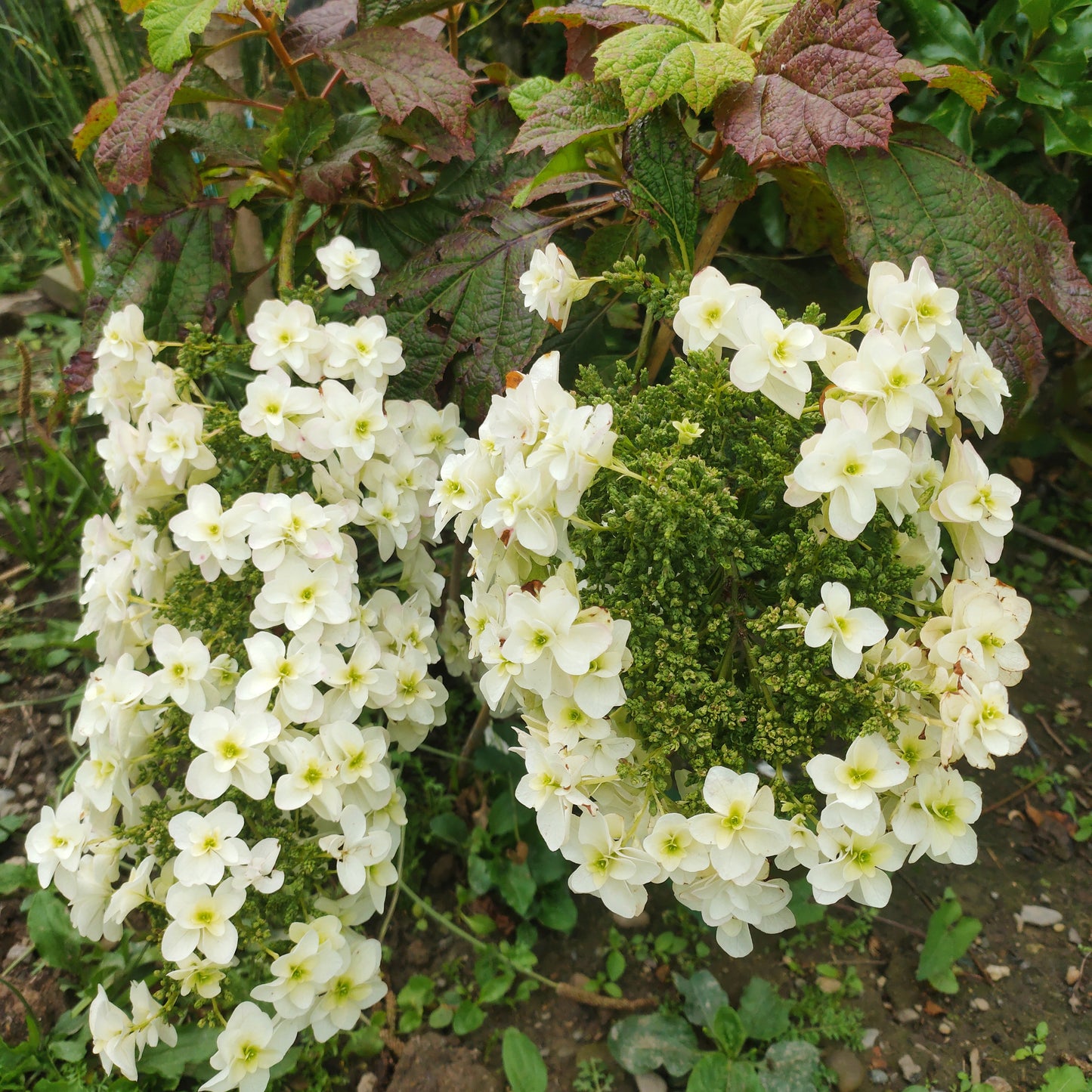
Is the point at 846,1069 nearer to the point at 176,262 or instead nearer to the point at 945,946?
the point at 945,946

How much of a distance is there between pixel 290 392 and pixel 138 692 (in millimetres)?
487

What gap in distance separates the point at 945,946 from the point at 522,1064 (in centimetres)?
81

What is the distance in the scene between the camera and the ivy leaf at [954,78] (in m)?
1.22

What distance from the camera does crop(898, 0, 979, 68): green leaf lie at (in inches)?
66.4

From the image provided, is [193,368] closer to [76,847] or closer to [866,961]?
[76,847]

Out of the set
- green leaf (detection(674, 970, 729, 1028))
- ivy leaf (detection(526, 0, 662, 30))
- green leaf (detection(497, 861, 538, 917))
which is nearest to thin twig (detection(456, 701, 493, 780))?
green leaf (detection(497, 861, 538, 917))

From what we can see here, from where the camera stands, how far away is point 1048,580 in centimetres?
239

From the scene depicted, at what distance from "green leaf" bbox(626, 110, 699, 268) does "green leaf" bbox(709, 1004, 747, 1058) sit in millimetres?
1256

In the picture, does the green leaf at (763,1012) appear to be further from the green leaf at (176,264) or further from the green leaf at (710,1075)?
the green leaf at (176,264)

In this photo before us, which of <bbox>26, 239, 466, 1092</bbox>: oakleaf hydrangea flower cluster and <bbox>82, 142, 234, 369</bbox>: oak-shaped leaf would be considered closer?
<bbox>26, 239, 466, 1092</bbox>: oakleaf hydrangea flower cluster

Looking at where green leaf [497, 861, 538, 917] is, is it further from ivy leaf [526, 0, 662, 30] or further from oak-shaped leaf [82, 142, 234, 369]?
ivy leaf [526, 0, 662, 30]

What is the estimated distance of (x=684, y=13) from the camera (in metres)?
1.34

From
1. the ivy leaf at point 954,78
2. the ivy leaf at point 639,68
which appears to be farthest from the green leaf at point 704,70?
the ivy leaf at point 954,78

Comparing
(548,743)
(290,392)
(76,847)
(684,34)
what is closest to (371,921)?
(76,847)
